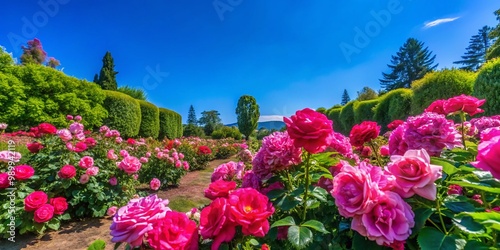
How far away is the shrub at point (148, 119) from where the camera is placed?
38.0 feet

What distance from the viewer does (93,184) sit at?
2.86 m

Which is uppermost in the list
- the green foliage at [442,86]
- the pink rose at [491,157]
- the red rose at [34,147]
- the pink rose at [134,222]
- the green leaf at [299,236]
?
the green foliage at [442,86]

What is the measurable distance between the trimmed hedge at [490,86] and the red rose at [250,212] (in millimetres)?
5340

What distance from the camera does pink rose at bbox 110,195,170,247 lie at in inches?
23.9

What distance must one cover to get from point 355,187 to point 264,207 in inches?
9.8

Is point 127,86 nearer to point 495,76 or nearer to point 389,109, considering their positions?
point 389,109

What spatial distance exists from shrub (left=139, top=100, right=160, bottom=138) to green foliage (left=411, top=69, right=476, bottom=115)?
10929 mm

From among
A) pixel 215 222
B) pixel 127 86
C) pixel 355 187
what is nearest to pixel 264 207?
pixel 215 222

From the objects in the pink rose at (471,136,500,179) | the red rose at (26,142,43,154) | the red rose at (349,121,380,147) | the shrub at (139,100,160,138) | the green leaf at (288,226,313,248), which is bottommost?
the green leaf at (288,226,313,248)

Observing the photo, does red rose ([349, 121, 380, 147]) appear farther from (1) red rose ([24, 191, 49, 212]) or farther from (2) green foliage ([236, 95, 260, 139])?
(2) green foliage ([236, 95, 260, 139])

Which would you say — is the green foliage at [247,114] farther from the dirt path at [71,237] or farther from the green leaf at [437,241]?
the green leaf at [437,241]

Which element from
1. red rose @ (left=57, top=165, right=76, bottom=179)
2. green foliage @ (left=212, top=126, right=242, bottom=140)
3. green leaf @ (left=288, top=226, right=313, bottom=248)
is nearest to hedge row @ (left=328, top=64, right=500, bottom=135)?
green leaf @ (left=288, top=226, right=313, bottom=248)

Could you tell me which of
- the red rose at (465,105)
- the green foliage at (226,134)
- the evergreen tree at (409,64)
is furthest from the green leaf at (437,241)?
the evergreen tree at (409,64)

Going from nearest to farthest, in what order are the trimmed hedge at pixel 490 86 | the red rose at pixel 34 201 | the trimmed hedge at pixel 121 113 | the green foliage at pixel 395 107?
the red rose at pixel 34 201, the trimmed hedge at pixel 490 86, the green foliage at pixel 395 107, the trimmed hedge at pixel 121 113
